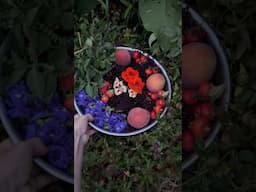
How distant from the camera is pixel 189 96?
165 cm

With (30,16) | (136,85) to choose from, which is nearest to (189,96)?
(136,85)

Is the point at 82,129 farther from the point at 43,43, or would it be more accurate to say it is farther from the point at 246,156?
the point at 246,156

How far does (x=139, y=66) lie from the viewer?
5.57 ft

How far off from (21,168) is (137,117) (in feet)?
1.21

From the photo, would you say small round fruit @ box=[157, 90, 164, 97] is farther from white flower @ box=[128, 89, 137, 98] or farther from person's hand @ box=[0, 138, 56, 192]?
person's hand @ box=[0, 138, 56, 192]

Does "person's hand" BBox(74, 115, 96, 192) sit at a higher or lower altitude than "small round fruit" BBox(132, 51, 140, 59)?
lower

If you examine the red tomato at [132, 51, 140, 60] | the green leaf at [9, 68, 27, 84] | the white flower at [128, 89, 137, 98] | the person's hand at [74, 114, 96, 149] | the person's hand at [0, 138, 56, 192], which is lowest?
the person's hand at [0, 138, 56, 192]

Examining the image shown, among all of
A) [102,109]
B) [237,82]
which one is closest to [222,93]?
[237,82]

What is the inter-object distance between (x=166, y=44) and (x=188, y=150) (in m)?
0.32

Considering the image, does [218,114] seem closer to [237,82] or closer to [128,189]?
[237,82]

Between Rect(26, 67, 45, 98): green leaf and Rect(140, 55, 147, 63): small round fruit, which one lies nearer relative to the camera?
Rect(26, 67, 45, 98): green leaf

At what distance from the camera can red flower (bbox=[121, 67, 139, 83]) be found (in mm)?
1671

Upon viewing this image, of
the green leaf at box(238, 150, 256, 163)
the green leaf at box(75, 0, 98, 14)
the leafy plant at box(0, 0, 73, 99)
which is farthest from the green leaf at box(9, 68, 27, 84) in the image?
the green leaf at box(238, 150, 256, 163)

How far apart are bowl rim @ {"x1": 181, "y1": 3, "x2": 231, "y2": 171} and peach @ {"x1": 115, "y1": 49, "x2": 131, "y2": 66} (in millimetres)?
216
